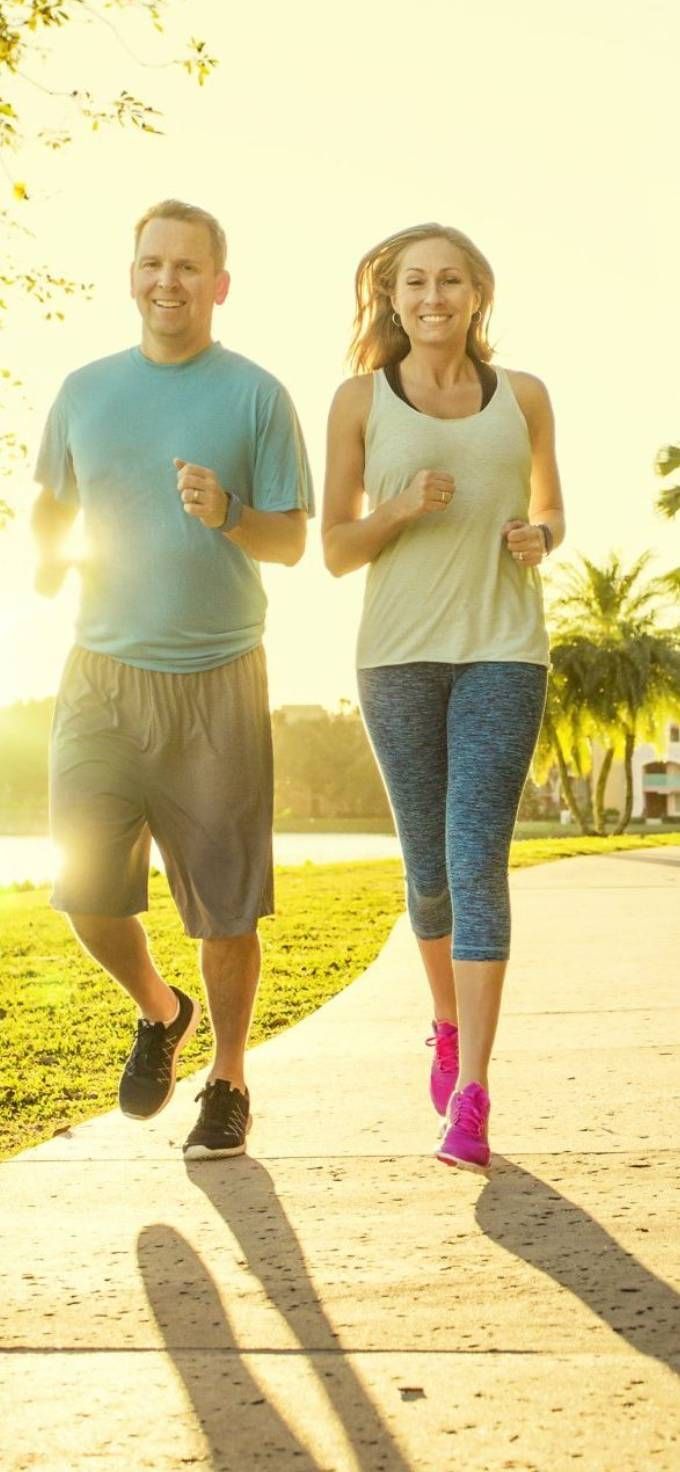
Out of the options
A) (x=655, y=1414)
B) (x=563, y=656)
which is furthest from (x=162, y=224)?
(x=563, y=656)

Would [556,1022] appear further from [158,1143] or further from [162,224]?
[162,224]

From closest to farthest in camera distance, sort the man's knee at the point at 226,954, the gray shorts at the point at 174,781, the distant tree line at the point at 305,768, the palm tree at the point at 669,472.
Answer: the gray shorts at the point at 174,781
the man's knee at the point at 226,954
the palm tree at the point at 669,472
the distant tree line at the point at 305,768

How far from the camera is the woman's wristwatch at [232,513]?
4219 millimetres

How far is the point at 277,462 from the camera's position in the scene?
449 centimetres

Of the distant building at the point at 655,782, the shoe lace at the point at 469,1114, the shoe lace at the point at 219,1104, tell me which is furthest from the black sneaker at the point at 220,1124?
the distant building at the point at 655,782

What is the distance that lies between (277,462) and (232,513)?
315mm

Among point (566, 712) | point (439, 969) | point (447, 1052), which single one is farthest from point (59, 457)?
point (566, 712)

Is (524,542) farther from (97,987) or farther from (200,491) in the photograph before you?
(97,987)

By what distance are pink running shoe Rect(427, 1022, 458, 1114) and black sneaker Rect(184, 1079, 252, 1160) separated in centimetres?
47

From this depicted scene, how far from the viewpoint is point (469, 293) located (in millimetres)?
4566

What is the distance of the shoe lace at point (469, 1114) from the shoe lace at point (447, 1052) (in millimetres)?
516

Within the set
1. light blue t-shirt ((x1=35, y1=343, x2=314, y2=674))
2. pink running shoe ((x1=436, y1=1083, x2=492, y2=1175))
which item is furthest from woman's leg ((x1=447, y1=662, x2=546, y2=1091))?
light blue t-shirt ((x1=35, y1=343, x2=314, y2=674))

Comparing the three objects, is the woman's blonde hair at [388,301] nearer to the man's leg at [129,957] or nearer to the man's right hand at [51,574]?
the man's right hand at [51,574]

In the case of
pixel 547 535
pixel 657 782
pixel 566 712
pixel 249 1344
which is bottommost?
pixel 657 782
